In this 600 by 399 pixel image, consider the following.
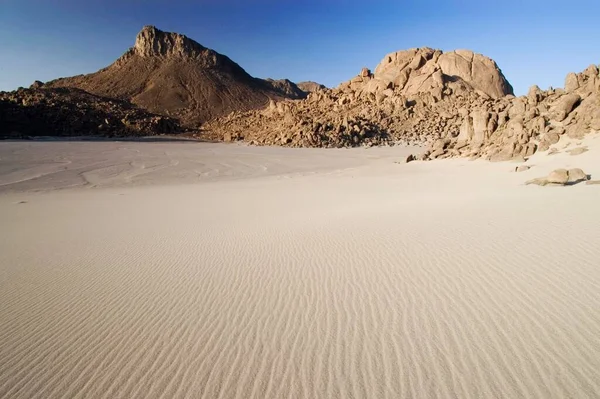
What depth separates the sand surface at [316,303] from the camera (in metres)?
2.25

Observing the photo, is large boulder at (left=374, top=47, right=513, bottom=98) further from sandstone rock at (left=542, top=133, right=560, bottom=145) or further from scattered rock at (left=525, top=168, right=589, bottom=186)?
scattered rock at (left=525, top=168, right=589, bottom=186)

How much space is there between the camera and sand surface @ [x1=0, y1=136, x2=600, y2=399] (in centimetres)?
225

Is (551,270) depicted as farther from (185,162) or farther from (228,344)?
(185,162)

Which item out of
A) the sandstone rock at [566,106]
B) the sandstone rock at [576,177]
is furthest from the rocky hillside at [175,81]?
the sandstone rock at [576,177]

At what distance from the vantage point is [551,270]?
3525 millimetres

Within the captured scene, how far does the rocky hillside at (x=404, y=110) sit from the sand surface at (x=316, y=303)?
507 inches

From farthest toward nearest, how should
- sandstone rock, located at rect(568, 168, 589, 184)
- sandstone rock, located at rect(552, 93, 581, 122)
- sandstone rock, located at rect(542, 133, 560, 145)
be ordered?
sandstone rock, located at rect(552, 93, 581, 122) < sandstone rock, located at rect(542, 133, 560, 145) < sandstone rock, located at rect(568, 168, 589, 184)

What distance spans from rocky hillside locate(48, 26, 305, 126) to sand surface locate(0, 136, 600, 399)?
56.2 metres

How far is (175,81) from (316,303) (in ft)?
239

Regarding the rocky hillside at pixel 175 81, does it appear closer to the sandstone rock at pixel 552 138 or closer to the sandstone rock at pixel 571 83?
the sandstone rock at pixel 571 83

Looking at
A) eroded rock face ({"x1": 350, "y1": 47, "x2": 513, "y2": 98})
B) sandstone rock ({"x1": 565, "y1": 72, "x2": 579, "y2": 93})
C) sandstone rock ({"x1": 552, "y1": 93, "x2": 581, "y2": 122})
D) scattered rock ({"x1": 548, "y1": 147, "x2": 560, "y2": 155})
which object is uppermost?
eroded rock face ({"x1": 350, "y1": 47, "x2": 513, "y2": 98})

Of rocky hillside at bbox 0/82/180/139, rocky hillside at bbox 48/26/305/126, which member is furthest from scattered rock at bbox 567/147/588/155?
rocky hillside at bbox 48/26/305/126

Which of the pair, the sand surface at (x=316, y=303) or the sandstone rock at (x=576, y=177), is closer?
the sand surface at (x=316, y=303)

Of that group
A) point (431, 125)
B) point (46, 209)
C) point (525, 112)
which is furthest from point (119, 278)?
point (431, 125)
